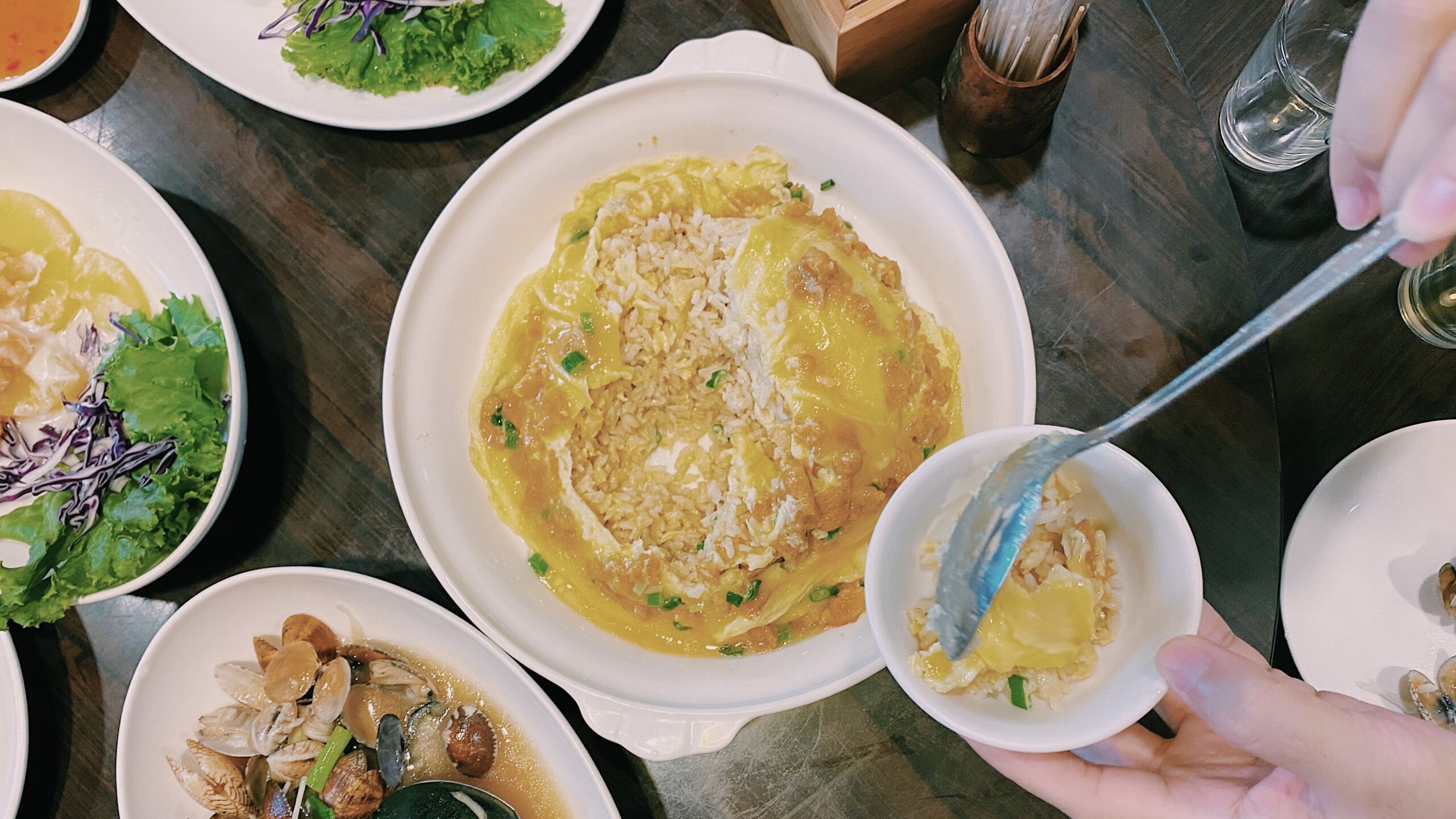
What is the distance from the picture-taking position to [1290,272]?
7.72 ft

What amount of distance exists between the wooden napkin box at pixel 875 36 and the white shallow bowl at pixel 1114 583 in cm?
119

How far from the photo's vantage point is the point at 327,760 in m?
2.40

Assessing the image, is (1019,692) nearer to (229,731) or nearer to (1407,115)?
(1407,115)

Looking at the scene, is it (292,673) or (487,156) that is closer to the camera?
(292,673)

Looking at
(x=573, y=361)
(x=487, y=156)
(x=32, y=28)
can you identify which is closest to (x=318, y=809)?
(x=573, y=361)

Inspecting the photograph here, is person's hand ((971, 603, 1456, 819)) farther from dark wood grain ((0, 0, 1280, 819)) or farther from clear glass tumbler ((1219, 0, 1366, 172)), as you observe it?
clear glass tumbler ((1219, 0, 1366, 172))

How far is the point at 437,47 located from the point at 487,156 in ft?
1.13

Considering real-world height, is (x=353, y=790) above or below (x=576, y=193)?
below

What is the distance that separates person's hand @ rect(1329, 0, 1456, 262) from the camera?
1242mm

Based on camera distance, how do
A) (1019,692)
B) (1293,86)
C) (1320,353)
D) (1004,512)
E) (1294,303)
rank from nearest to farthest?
(1294,303) → (1004,512) → (1019,692) → (1293,86) → (1320,353)

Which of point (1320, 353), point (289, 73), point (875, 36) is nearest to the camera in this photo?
point (875, 36)

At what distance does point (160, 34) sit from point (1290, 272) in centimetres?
356

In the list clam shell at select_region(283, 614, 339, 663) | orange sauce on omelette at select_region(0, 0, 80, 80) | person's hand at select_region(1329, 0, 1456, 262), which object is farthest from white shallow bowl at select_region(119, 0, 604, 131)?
person's hand at select_region(1329, 0, 1456, 262)

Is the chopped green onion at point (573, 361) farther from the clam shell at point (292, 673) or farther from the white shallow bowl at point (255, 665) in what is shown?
the clam shell at point (292, 673)
